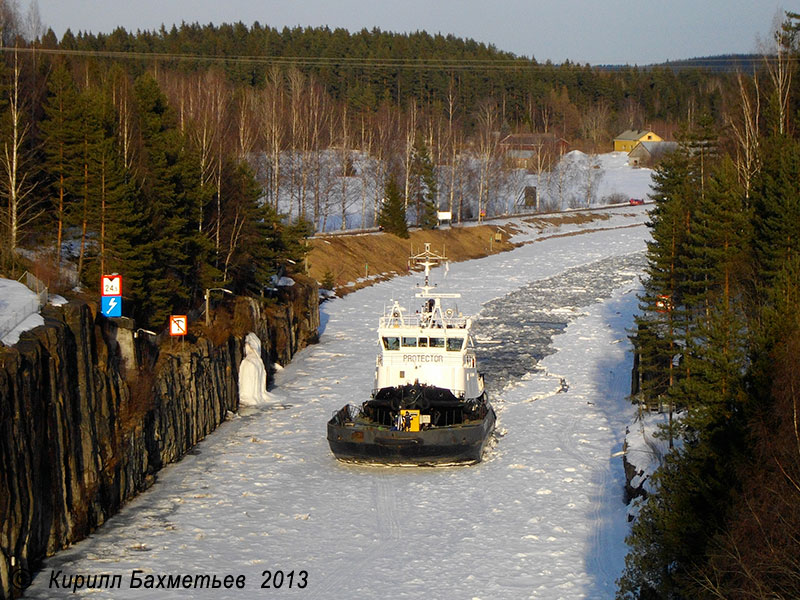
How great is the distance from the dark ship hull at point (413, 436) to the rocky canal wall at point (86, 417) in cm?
503

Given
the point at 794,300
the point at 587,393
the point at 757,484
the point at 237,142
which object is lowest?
the point at 587,393

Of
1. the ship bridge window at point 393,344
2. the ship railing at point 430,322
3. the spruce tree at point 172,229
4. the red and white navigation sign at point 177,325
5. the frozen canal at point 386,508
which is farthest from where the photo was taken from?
the spruce tree at point 172,229

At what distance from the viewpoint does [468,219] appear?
94.2 metres

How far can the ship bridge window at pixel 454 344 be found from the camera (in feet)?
99.7

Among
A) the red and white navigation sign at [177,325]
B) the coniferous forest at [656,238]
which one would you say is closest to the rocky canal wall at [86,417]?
the red and white navigation sign at [177,325]

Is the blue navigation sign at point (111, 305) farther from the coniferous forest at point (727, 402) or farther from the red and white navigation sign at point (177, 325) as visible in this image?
the coniferous forest at point (727, 402)

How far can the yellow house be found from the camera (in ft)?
473

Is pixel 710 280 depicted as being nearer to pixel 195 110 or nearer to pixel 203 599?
pixel 203 599

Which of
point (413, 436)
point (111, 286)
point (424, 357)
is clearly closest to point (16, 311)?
point (111, 286)

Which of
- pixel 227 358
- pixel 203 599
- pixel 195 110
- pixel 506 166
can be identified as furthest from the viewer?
pixel 506 166

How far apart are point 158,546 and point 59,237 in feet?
43.8

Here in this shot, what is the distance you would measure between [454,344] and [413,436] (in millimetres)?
4892

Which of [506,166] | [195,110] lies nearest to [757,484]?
[195,110]

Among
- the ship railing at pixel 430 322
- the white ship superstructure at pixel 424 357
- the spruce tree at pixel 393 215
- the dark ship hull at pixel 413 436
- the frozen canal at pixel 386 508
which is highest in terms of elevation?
the spruce tree at pixel 393 215
